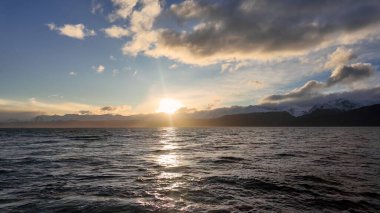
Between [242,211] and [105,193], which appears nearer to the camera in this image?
[242,211]

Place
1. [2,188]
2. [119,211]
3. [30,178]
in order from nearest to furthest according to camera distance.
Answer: [119,211], [2,188], [30,178]

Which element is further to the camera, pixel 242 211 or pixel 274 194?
pixel 274 194

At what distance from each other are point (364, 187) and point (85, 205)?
15719 mm

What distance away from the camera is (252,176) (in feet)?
71.3

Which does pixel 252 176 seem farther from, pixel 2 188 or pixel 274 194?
pixel 2 188

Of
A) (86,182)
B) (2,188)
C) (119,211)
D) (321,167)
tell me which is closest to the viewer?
(119,211)

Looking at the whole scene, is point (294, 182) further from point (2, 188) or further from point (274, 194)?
point (2, 188)

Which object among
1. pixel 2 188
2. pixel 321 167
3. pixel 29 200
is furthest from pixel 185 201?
pixel 321 167

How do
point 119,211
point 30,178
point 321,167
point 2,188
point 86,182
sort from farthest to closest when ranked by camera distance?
point 321,167, point 30,178, point 86,182, point 2,188, point 119,211

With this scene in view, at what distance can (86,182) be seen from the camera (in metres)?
19.2

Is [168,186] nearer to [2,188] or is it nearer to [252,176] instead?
[252,176]

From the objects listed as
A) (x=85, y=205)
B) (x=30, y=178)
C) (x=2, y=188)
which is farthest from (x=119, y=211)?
(x=30, y=178)

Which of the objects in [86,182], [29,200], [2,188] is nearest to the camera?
[29,200]

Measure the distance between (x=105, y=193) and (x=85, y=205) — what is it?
238 cm
